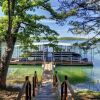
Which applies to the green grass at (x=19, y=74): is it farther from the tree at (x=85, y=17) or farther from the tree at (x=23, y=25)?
the tree at (x=85, y=17)

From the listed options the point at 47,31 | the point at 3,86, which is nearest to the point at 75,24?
the point at 47,31

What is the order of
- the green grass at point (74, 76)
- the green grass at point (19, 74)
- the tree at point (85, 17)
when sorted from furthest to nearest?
the green grass at point (74, 76) → the green grass at point (19, 74) → the tree at point (85, 17)

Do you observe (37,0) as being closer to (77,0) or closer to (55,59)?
(77,0)

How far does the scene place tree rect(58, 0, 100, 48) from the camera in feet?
36.6

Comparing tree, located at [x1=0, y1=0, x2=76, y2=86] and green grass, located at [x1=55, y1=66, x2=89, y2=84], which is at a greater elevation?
tree, located at [x1=0, y1=0, x2=76, y2=86]

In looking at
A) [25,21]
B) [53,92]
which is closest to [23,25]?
[25,21]

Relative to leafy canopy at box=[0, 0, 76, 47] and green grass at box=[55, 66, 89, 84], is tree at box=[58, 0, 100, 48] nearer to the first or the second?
leafy canopy at box=[0, 0, 76, 47]

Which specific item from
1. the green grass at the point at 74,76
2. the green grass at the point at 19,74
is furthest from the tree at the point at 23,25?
the green grass at the point at 74,76

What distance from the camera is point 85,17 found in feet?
37.8

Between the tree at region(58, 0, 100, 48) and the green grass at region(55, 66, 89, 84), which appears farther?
the green grass at region(55, 66, 89, 84)

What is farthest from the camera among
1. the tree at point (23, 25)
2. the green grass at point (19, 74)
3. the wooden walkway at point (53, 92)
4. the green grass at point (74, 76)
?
the green grass at point (74, 76)

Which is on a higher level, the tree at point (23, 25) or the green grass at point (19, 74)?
the tree at point (23, 25)

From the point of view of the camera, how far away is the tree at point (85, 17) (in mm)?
11156

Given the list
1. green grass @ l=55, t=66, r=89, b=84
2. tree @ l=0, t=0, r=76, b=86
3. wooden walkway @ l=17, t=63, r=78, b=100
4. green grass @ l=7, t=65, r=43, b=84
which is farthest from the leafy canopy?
green grass @ l=55, t=66, r=89, b=84
